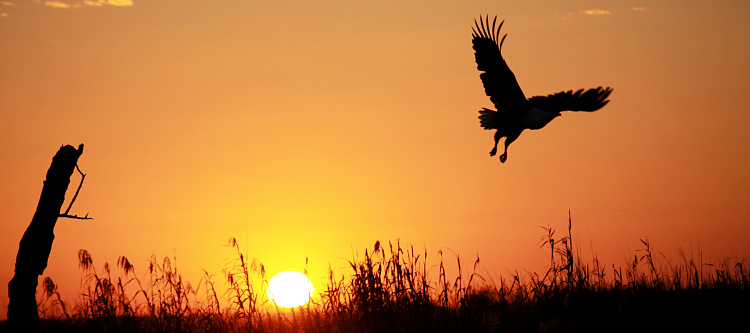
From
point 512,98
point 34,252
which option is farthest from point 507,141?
point 34,252

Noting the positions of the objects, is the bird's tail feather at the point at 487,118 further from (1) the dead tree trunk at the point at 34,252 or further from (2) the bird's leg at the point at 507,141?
(1) the dead tree trunk at the point at 34,252

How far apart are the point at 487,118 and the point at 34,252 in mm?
6447

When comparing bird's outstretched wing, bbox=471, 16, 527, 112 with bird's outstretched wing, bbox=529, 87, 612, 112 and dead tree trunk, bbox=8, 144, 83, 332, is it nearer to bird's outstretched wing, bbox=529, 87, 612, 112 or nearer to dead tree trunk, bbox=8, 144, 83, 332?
bird's outstretched wing, bbox=529, 87, 612, 112

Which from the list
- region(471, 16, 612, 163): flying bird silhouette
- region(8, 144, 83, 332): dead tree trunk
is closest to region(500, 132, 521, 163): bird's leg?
region(471, 16, 612, 163): flying bird silhouette

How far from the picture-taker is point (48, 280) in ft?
20.4

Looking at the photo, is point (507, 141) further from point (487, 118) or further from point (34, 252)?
point (34, 252)

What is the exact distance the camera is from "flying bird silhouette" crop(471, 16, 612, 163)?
8.10m

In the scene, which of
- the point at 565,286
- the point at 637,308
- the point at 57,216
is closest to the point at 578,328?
the point at 565,286

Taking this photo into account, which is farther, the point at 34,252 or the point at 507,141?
the point at 507,141

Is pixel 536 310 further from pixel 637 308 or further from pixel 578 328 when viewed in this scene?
pixel 637 308

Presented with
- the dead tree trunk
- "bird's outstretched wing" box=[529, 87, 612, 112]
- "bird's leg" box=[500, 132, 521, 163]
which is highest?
"bird's outstretched wing" box=[529, 87, 612, 112]

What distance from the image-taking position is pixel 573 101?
8398mm

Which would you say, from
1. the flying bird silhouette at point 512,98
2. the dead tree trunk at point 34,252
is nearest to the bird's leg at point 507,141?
the flying bird silhouette at point 512,98

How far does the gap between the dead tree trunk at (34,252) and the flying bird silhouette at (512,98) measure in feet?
17.6
